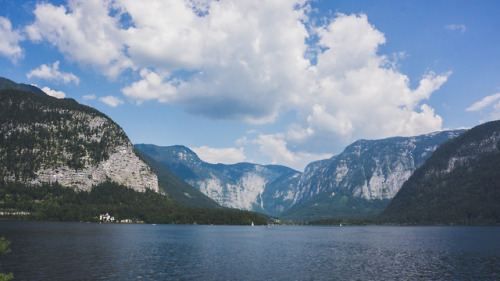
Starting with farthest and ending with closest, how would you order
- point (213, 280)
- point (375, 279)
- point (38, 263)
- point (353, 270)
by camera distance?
point (353, 270) → point (38, 263) → point (375, 279) → point (213, 280)

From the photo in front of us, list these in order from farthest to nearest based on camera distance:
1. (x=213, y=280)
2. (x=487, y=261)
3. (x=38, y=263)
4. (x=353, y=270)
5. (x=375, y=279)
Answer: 1. (x=487, y=261)
2. (x=353, y=270)
3. (x=38, y=263)
4. (x=375, y=279)
5. (x=213, y=280)

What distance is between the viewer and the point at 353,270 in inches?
2773

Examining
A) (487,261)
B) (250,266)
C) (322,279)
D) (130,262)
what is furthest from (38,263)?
(487,261)

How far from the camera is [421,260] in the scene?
87188mm

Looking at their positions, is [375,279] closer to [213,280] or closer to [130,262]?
[213,280]

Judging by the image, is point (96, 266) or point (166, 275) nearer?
point (166, 275)

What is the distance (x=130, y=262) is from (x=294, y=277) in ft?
123

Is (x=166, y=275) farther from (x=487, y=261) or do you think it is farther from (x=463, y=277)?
(x=487, y=261)

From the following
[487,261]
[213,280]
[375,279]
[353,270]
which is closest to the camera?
[213,280]

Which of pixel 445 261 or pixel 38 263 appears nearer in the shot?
pixel 38 263

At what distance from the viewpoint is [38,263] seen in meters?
65.8

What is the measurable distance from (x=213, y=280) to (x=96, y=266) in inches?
1040

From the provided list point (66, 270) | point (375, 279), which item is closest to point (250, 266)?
point (375, 279)

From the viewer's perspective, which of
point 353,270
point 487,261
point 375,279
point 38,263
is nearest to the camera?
point 375,279
